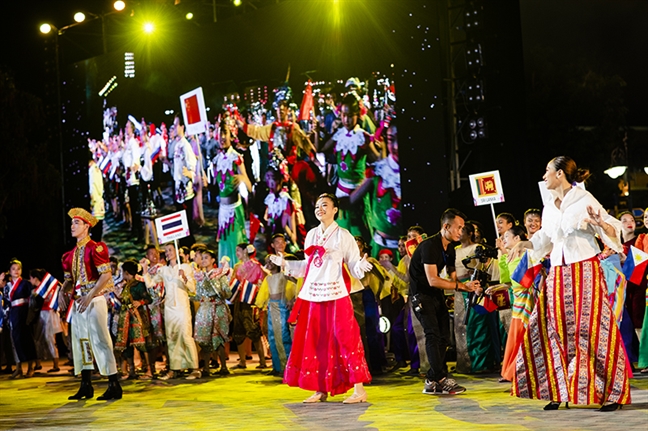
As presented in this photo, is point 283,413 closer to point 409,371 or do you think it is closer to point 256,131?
point 409,371

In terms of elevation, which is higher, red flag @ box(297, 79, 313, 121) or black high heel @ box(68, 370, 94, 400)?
red flag @ box(297, 79, 313, 121)

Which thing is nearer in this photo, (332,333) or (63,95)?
(332,333)

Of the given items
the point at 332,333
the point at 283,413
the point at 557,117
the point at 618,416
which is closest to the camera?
the point at 618,416

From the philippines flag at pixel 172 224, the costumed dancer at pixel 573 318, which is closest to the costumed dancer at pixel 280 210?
the philippines flag at pixel 172 224

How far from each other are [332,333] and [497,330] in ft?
10.3

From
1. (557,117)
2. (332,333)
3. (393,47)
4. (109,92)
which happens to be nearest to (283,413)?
(332,333)

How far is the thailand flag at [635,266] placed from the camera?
8.37 m

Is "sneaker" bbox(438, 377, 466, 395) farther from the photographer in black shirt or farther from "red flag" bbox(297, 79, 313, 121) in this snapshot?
"red flag" bbox(297, 79, 313, 121)

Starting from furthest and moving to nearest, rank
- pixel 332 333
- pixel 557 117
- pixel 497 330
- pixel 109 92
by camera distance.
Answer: pixel 557 117
pixel 109 92
pixel 497 330
pixel 332 333

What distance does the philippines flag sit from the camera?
36.8 feet

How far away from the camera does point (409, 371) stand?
968 cm

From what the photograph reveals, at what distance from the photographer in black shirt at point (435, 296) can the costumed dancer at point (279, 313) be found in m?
2.67

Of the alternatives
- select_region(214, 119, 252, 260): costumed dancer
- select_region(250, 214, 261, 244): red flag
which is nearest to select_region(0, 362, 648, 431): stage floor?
select_region(250, 214, 261, 244): red flag

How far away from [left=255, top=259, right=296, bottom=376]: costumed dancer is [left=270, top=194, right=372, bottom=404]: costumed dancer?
2585 mm
